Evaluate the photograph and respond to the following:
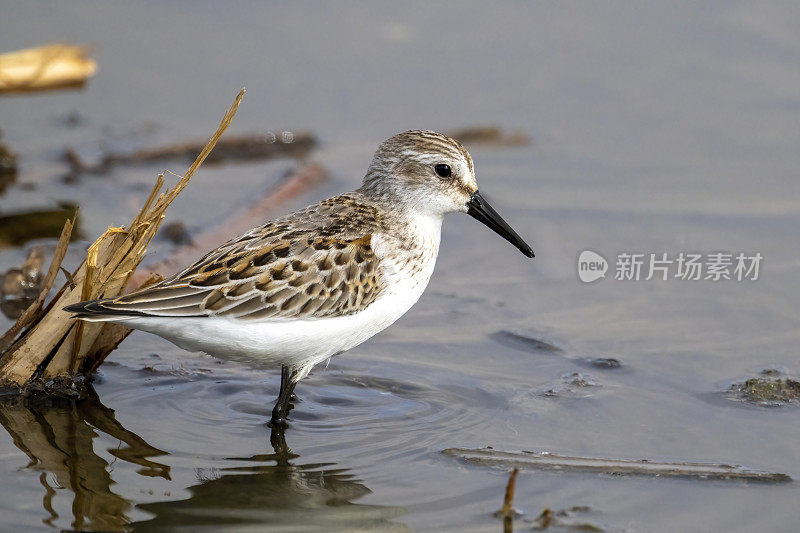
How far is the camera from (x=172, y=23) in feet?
43.9

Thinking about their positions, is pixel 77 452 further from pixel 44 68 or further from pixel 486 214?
pixel 44 68

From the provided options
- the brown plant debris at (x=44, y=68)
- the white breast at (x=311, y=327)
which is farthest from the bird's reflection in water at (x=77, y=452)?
the brown plant debris at (x=44, y=68)

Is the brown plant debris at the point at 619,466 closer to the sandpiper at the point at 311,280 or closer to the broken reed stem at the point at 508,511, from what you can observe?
the broken reed stem at the point at 508,511

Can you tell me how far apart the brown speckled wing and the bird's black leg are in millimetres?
518

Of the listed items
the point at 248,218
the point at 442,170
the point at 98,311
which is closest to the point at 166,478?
the point at 98,311

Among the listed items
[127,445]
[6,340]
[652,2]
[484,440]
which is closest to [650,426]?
[484,440]

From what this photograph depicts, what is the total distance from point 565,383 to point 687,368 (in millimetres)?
978

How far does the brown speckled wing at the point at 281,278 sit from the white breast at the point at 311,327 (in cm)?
5

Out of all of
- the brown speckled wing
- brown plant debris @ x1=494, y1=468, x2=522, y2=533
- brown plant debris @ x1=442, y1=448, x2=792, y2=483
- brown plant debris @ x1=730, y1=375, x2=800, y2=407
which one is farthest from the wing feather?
brown plant debris @ x1=730, y1=375, x2=800, y2=407

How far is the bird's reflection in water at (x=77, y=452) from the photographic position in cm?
596

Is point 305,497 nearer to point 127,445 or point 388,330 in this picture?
point 127,445

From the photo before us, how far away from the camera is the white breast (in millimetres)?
6652

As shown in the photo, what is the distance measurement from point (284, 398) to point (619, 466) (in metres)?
2.16

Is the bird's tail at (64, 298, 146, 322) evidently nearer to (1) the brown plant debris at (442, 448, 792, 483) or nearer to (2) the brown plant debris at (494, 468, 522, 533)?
(1) the brown plant debris at (442, 448, 792, 483)
